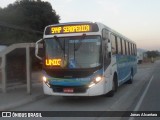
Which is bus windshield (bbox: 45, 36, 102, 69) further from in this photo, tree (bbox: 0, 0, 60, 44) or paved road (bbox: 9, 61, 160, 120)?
tree (bbox: 0, 0, 60, 44)

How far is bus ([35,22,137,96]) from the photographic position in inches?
502

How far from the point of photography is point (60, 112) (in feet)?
38.5

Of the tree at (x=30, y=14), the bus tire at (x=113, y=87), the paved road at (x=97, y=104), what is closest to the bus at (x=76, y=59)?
the paved road at (x=97, y=104)

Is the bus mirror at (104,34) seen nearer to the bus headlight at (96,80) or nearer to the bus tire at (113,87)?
the bus headlight at (96,80)

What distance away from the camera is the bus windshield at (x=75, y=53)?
42.0 feet

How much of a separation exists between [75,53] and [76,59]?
0.74 ft

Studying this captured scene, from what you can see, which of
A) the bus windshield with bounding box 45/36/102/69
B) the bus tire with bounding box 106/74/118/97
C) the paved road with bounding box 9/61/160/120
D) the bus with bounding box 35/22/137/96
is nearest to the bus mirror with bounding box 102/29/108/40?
the bus with bounding box 35/22/137/96

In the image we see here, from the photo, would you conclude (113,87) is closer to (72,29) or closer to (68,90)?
(68,90)

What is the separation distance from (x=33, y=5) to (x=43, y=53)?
39917mm

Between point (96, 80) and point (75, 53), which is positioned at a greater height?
point (75, 53)

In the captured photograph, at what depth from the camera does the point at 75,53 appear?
12.9 m

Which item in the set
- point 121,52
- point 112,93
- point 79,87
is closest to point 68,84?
point 79,87

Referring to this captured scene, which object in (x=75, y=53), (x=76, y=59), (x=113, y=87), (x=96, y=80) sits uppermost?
(x=75, y=53)

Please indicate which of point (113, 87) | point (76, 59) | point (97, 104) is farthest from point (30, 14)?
point (76, 59)
